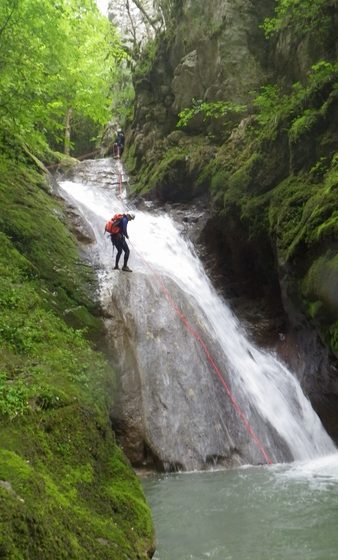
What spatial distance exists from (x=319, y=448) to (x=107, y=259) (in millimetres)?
6588

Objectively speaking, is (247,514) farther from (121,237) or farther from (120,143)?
(120,143)

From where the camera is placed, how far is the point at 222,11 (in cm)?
1680

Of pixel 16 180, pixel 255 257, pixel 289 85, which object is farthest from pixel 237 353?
pixel 289 85

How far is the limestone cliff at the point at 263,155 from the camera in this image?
395 inches

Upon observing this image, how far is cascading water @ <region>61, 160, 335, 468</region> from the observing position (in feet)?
26.9

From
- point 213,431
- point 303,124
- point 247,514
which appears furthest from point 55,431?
point 303,124

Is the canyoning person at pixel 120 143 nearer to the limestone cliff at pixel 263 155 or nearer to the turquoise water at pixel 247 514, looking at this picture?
the limestone cliff at pixel 263 155

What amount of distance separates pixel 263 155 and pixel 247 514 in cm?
937

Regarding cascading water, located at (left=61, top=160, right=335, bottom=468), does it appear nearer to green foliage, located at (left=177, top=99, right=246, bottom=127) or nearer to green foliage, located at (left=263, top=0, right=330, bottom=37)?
green foliage, located at (left=177, top=99, right=246, bottom=127)

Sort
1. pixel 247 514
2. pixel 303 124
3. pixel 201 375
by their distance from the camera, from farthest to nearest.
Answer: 1. pixel 303 124
2. pixel 201 375
3. pixel 247 514

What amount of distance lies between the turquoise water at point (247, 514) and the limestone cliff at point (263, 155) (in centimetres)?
333

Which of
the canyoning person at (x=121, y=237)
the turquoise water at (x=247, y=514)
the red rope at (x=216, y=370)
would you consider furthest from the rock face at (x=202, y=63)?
the turquoise water at (x=247, y=514)

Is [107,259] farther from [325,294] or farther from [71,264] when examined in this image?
[325,294]

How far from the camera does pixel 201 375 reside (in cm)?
915
